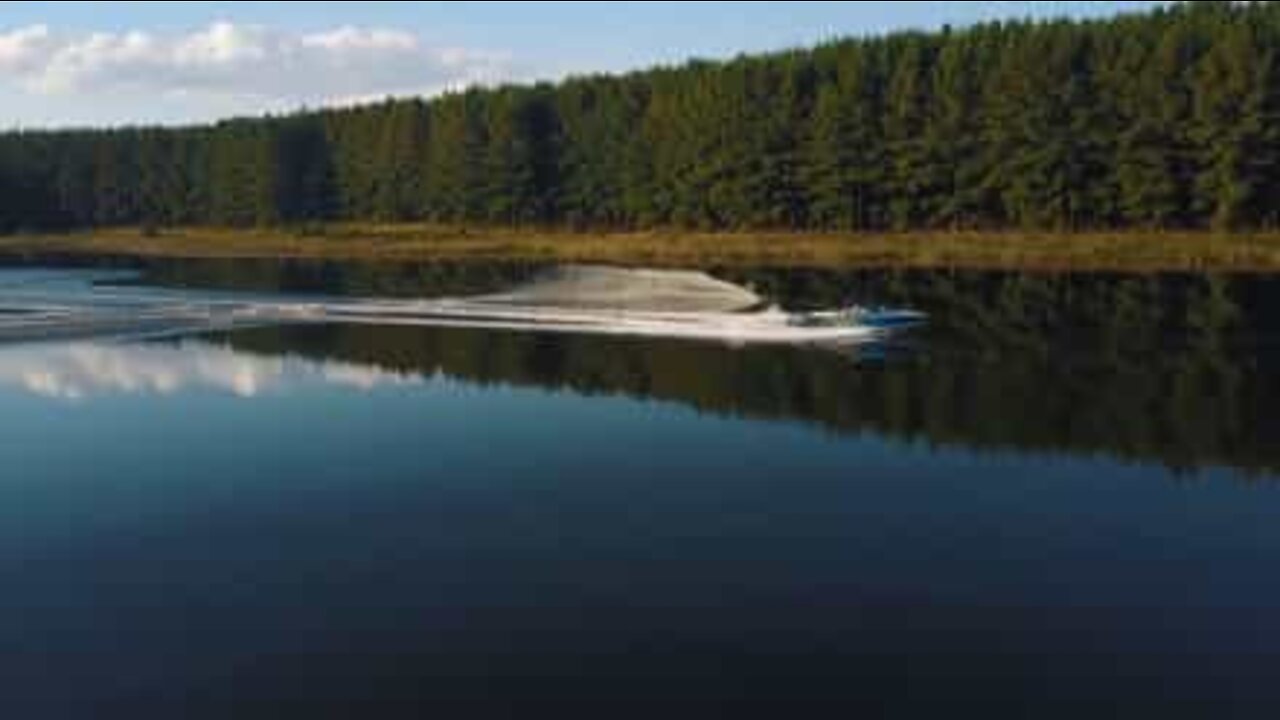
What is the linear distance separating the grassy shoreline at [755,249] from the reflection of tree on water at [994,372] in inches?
548

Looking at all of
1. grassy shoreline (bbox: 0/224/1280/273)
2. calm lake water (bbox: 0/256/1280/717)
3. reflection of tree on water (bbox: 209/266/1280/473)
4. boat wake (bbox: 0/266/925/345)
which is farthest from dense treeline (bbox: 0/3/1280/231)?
calm lake water (bbox: 0/256/1280/717)

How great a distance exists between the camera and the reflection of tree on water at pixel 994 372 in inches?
925

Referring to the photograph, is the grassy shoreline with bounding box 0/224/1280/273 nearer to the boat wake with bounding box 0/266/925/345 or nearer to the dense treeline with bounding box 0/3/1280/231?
the dense treeline with bounding box 0/3/1280/231

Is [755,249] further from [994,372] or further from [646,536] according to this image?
[646,536]

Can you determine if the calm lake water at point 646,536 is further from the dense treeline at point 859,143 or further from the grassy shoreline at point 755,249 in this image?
the dense treeline at point 859,143

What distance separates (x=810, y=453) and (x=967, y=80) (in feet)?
193

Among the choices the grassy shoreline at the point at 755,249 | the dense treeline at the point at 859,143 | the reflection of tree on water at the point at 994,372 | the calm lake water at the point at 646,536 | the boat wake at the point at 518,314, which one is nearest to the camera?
the calm lake water at the point at 646,536

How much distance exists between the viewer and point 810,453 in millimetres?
21828

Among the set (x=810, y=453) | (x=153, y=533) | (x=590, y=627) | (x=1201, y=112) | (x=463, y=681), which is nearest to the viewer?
(x=463, y=681)

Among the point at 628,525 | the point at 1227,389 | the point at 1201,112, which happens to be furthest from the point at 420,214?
the point at 628,525

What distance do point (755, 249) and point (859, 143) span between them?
10034mm

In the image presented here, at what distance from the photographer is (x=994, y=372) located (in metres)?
30.8

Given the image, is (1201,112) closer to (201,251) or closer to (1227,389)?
(1227,389)

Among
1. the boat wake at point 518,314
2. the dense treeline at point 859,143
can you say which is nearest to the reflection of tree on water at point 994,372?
the boat wake at point 518,314
